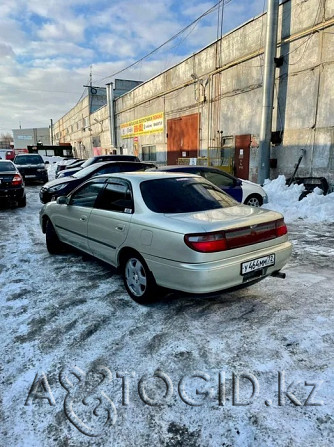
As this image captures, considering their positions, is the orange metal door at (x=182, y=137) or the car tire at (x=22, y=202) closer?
the car tire at (x=22, y=202)

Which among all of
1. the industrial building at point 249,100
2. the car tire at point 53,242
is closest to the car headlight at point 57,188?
the car tire at point 53,242

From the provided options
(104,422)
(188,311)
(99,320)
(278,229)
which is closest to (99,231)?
(99,320)

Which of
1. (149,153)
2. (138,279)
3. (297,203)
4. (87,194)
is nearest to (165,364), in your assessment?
(138,279)

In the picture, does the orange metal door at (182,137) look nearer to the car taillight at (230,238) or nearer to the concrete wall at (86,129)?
the concrete wall at (86,129)

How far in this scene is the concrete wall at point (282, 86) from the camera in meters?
10.5

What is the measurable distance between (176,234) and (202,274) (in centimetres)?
45

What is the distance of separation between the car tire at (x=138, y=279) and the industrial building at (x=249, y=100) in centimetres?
915

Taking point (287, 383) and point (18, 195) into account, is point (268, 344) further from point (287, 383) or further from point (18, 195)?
point (18, 195)

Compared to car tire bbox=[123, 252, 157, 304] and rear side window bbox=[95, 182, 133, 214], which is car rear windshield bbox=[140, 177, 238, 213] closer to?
rear side window bbox=[95, 182, 133, 214]

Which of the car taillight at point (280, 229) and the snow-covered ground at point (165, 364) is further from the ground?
the car taillight at point (280, 229)

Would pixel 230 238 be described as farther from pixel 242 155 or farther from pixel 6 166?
pixel 242 155

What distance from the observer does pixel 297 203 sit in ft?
31.8

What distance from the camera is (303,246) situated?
6031 millimetres

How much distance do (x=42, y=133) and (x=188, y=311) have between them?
9207cm
